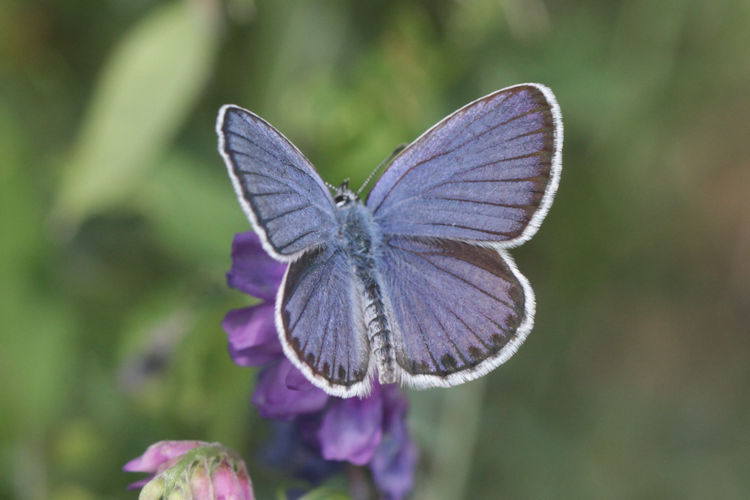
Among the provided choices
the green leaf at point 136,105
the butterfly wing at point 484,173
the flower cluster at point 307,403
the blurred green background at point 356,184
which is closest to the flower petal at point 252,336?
the flower cluster at point 307,403

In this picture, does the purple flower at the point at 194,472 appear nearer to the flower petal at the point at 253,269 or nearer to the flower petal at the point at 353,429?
the flower petal at the point at 353,429

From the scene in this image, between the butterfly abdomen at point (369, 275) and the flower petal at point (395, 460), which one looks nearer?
the butterfly abdomen at point (369, 275)

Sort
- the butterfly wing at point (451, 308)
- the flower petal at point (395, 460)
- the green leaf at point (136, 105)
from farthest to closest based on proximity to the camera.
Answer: the green leaf at point (136, 105), the flower petal at point (395, 460), the butterfly wing at point (451, 308)

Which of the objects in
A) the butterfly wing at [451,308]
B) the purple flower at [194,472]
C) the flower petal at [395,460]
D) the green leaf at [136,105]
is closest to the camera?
the purple flower at [194,472]

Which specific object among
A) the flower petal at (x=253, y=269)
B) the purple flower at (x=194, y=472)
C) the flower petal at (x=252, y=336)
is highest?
the flower petal at (x=253, y=269)

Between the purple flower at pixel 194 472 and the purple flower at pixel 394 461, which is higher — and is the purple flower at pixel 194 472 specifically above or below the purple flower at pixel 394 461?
above

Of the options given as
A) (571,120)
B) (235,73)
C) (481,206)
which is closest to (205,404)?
(481,206)

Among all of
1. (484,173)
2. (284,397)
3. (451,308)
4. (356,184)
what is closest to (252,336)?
(284,397)
